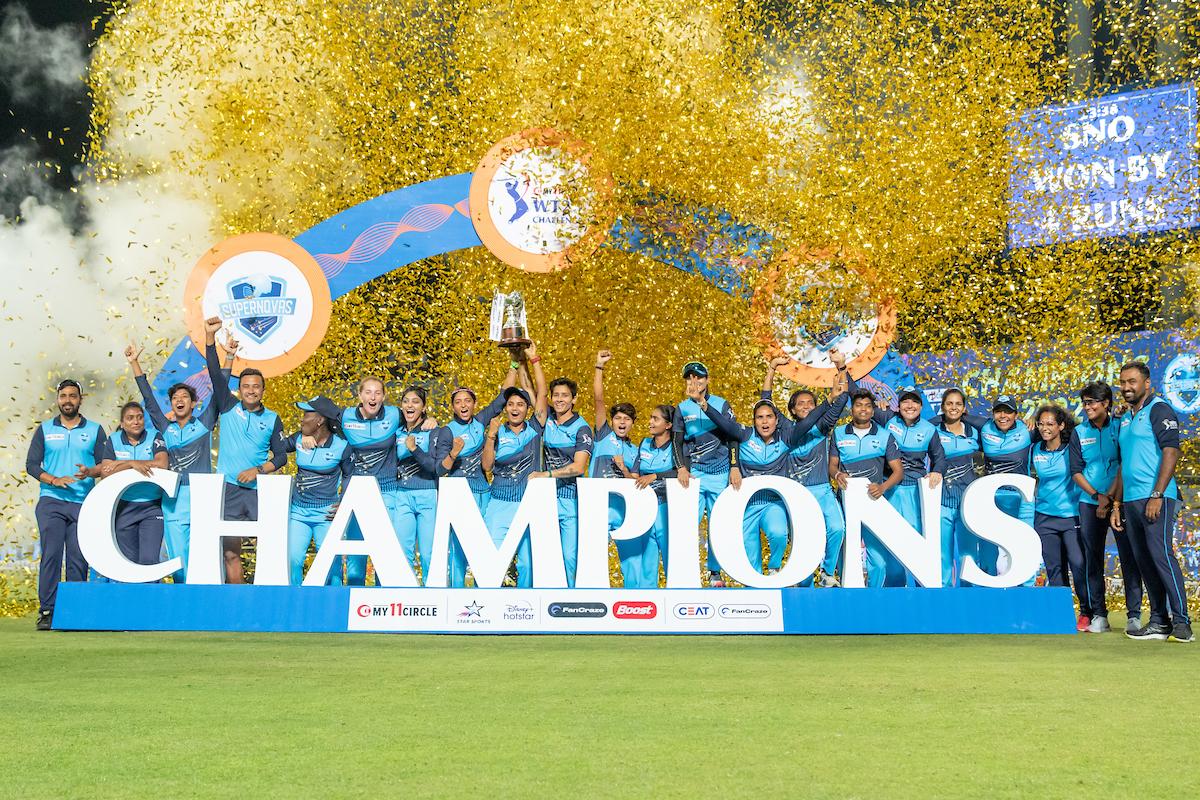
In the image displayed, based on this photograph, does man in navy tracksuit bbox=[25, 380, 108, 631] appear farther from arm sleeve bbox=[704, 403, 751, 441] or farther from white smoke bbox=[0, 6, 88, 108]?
white smoke bbox=[0, 6, 88, 108]

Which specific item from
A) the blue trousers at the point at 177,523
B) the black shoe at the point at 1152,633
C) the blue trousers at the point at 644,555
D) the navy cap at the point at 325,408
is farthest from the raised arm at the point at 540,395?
the black shoe at the point at 1152,633

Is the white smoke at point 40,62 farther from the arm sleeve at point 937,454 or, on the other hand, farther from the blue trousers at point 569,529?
the arm sleeve at point 937,454

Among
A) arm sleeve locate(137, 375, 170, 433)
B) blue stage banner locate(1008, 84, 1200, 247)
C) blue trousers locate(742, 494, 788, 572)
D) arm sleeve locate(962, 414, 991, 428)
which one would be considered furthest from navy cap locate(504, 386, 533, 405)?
blue stage banner locate(1008, 84, 1200, 247)

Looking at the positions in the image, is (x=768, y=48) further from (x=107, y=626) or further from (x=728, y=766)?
(x=728, y=766)

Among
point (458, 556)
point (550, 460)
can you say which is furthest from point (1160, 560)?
point (458, 556)

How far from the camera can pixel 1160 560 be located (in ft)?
23.4

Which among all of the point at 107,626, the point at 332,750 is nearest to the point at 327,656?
the point at 107,626

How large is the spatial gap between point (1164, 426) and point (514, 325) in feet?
12.6

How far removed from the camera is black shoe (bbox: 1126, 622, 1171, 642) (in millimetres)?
7133

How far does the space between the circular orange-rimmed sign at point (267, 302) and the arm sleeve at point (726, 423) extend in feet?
11.7

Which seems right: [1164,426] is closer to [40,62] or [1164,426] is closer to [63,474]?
[63,474]

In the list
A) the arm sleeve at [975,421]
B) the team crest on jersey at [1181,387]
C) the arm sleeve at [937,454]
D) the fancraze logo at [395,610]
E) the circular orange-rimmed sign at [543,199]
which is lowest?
the fancraze logo at [395,610]

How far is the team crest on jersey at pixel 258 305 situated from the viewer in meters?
10.2

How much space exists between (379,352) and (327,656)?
745 centimetres
